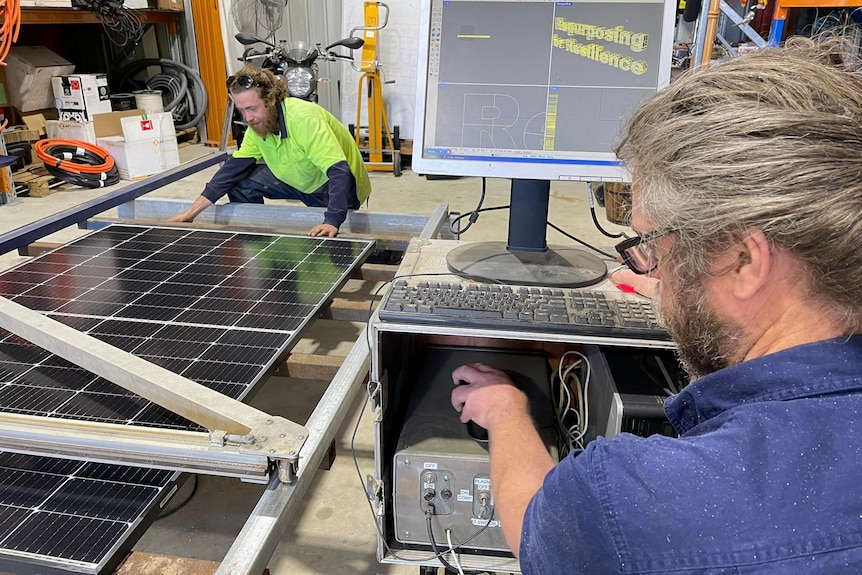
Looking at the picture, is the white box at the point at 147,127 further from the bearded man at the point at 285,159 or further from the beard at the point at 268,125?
the beard at the point at 268,125

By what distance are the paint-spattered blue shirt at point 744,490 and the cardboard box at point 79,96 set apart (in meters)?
6.39

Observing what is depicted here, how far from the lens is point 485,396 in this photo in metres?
1.27

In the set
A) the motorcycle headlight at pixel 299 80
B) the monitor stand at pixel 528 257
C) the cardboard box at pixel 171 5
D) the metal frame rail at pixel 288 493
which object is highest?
the cardboard box at pixel 171 5

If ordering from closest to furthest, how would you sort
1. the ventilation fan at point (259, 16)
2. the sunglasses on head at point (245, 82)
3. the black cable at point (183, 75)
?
the sunglasses on head at point (245, 82) < the ventilation fan at point (259, 16) < the black cable at point (183, 75)

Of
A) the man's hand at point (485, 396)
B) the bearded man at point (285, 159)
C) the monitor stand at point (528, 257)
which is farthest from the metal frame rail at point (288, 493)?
the bearded man at point (285, 159)

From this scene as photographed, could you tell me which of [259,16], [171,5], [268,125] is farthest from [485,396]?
[171,5]

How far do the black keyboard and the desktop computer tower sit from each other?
14cm

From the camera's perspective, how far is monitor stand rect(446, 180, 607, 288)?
133 cm

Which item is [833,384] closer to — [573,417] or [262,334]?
[573,417]

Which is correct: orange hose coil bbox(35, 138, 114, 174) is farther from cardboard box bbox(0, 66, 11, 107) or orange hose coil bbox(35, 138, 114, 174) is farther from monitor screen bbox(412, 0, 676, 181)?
monitor screen bbox(412, 0, 676, 181)

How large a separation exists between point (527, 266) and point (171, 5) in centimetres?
693

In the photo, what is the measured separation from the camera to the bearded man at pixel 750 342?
0.57 m

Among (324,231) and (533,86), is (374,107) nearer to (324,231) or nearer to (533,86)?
(324,231)

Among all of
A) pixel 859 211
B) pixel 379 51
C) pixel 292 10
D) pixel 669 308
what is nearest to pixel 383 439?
pixel 669 308
